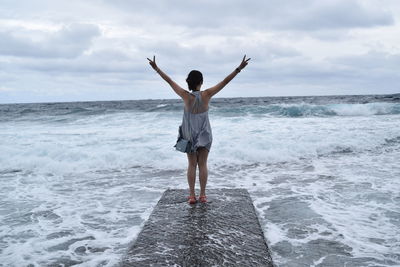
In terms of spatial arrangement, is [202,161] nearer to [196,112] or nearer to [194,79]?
[196,112]

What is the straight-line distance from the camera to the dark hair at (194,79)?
4059 millimetres

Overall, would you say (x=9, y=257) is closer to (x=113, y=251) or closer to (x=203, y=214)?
(x=113, y=251)

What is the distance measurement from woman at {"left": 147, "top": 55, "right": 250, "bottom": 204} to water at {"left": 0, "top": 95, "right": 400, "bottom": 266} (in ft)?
4.41

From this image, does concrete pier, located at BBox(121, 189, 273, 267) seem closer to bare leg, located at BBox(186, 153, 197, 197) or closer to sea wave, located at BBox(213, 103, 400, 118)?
bare leg, located at BBox(186, 153, 197, 197)

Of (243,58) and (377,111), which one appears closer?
(243,58)

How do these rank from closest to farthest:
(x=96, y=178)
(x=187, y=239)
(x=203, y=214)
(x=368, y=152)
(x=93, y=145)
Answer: (x=187, y=239), (x=203, y=214), (x=96, y=178), (x=368, y=152), (x=93, y=145)

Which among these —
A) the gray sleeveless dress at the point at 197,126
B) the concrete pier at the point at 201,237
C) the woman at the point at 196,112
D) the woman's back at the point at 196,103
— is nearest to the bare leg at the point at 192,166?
the woman at the point at 196,112

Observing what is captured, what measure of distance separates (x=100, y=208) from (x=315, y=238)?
3.40 metres

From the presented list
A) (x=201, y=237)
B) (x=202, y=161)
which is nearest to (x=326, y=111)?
(x=202, y=161)

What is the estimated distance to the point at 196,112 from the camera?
13.9 feet

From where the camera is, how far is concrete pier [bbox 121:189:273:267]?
9.94ft

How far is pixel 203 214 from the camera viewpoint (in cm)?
418

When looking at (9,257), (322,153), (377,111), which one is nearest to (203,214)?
(9,257)

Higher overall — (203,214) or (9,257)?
(203,214)
